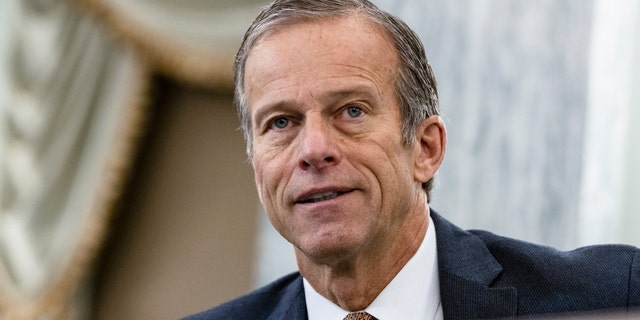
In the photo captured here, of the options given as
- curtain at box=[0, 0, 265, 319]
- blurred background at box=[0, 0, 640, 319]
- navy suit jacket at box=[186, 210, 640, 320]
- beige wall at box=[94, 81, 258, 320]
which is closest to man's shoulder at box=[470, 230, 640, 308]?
navy suit jacket at box=[186, 210, 640, 320]

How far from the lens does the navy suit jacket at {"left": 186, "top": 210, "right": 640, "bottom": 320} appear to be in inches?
95.5

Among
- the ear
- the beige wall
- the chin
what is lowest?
the beige wall

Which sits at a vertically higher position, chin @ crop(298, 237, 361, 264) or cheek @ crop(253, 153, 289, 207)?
cheek @ crop(253, 153, 289, 207)

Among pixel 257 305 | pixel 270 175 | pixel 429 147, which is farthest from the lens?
pixel 257 305

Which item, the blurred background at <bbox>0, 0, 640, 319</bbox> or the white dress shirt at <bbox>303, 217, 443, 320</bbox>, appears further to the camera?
the blurred background at <bbox>0, 0, 640, 319</bbox>

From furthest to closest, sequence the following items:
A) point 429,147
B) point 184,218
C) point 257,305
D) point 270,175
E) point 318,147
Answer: point 184,218 < point 257,305 < point 429,147 < point 270,175 < point 318,147

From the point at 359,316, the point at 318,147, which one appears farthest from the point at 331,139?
the point at 359,316

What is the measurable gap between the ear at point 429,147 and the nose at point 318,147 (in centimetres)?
25

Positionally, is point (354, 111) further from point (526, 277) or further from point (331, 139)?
point (526, 277)

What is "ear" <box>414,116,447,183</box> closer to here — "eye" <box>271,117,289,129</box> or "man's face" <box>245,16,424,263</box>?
"man's face" <box>245,16,424,263</box>

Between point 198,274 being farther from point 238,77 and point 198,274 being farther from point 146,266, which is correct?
point 238,77

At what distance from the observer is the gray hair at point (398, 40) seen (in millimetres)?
2502

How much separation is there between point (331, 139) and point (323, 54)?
0.18 meters

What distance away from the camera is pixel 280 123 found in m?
2.47
